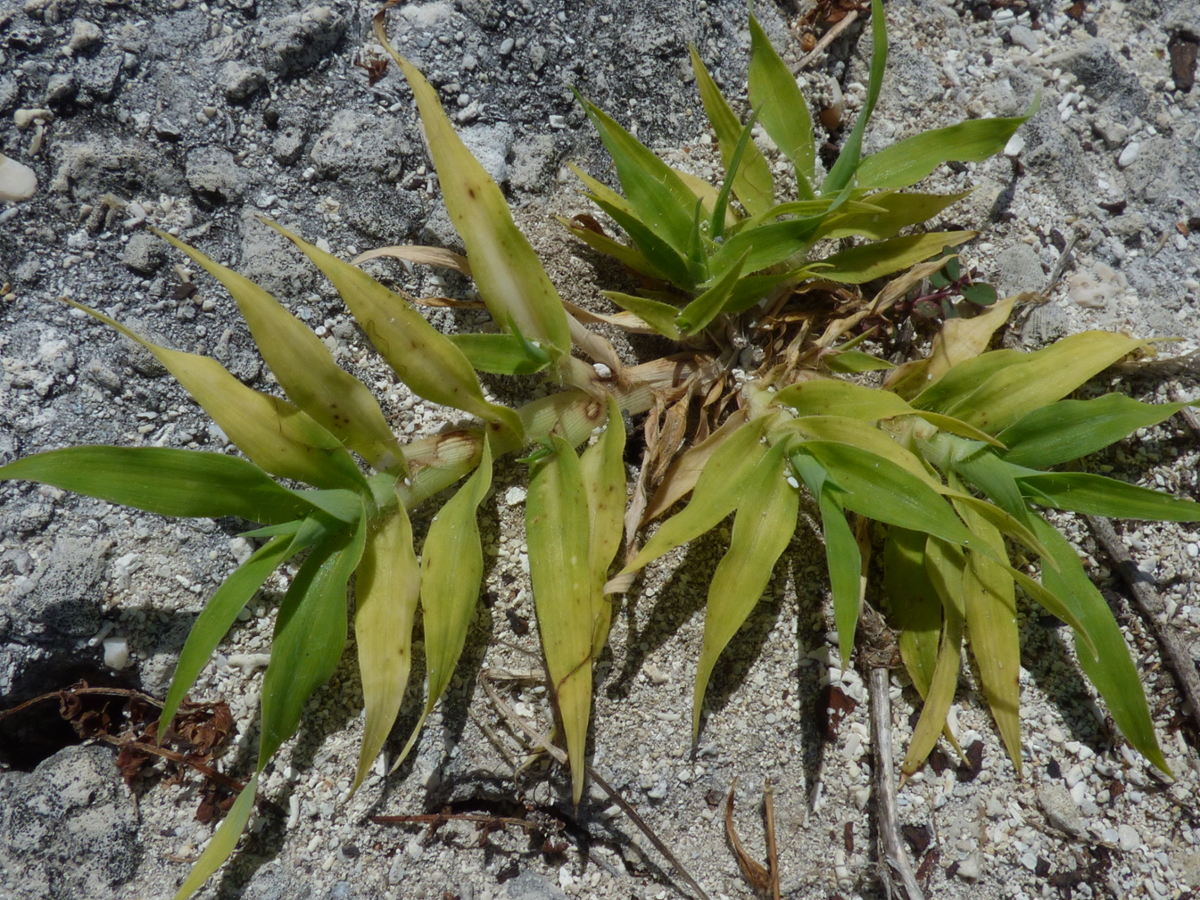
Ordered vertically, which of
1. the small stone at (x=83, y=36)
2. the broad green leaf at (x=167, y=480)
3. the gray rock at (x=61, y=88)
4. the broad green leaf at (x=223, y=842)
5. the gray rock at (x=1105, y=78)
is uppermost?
the gray rock at (x=1105, y=78)

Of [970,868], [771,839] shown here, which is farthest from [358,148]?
[970,868]

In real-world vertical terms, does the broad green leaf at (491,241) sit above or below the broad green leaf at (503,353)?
above

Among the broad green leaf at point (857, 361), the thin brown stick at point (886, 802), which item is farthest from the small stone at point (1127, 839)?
the broad green leaf at point (857, 361)

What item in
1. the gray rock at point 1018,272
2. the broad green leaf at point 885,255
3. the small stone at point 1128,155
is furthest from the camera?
the small stone at point 1128,155

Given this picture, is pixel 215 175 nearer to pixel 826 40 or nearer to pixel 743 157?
pixel 743 157

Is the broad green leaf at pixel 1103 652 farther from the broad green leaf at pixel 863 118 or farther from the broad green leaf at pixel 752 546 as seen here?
the broad green leaf at pixel 863 118

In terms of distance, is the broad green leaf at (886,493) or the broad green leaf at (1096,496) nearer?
the broad green leaf at (886,493)

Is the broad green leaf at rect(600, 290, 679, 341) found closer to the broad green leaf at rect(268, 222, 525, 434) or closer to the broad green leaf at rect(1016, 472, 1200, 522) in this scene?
the broad green leaf at rect(268, 222, 525, 434)
